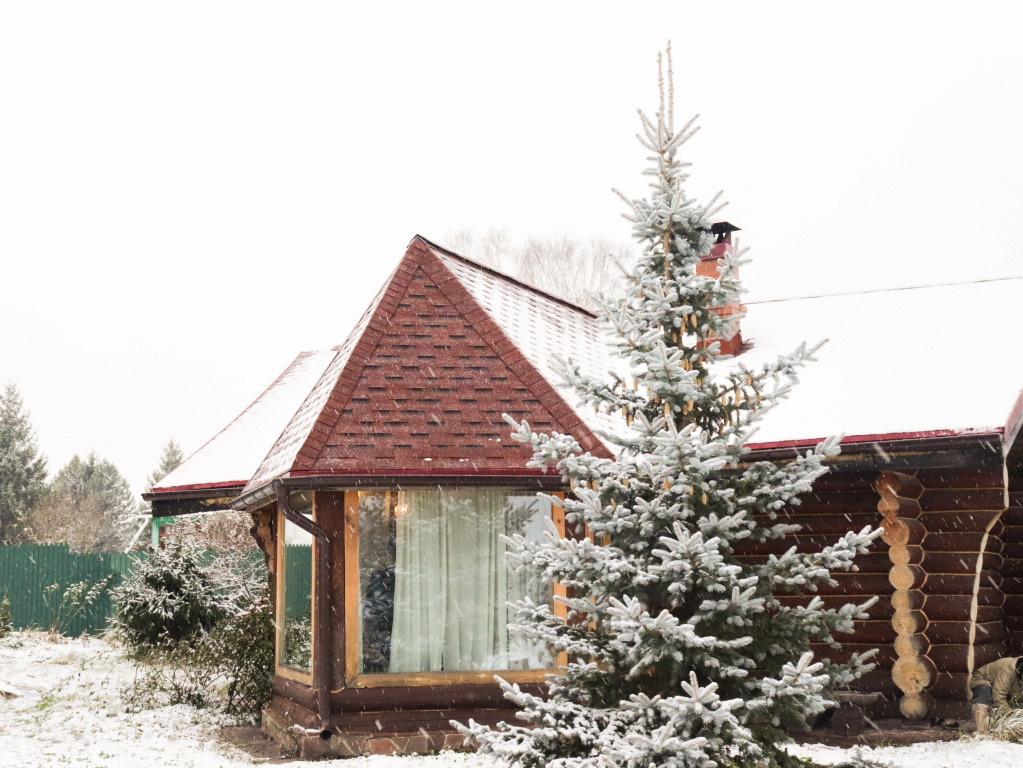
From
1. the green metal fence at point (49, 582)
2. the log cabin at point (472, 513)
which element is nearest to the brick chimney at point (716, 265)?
the log cabin at point (472, 513)

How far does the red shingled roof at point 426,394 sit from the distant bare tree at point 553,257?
21.1m

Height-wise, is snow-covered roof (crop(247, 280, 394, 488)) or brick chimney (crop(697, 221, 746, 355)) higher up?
brick chimney (crop(697, 221, 746, 355))

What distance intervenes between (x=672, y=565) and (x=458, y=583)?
3.57 metres

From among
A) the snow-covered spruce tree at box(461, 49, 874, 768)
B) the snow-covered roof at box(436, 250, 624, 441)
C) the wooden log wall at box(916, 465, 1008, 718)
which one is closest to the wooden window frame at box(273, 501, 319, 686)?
the snow-covered roof at box(436, 250, 624, 441)

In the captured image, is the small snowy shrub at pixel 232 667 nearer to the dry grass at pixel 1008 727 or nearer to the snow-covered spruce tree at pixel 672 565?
the snow-covered spruce tree at pixel 672 565

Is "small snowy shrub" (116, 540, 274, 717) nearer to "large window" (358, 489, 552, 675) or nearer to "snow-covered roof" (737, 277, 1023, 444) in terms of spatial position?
"large window" (358, 489, 552, 675)

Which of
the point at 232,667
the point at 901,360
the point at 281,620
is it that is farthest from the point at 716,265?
the point at 232,667

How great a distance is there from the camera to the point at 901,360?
10.0 metres

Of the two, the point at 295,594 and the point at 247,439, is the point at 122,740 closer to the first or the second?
the point at 295,594

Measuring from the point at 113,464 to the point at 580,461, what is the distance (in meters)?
52.0

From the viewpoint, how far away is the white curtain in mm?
8141

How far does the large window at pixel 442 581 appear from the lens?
8.12 meters

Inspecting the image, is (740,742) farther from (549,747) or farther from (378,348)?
(378,348)

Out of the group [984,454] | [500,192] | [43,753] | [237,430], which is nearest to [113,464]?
[500,192]
